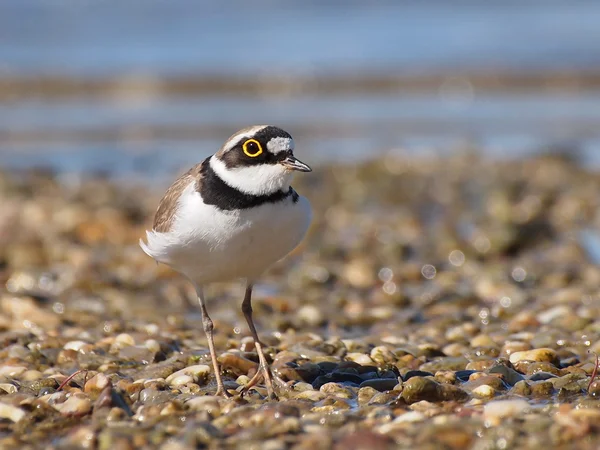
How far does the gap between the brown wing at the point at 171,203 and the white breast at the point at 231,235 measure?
0.25ft

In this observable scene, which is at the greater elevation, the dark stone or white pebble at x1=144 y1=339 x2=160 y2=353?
white pebble at x1=144 y1=339 x2=160 y2=353

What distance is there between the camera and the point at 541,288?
25.8 ft

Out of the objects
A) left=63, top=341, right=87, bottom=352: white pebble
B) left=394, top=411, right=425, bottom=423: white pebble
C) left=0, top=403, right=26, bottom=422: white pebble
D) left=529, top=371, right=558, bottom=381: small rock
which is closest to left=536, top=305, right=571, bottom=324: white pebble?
left=529, top=371, right=558, bottom=381: small rock

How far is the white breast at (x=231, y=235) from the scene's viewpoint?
4996 mm

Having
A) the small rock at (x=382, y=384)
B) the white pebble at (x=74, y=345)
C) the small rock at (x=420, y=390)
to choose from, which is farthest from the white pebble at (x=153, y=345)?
the small rock at (x=420, y=390)

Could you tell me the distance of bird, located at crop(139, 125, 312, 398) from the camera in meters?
5.00

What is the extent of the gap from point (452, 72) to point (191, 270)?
614 inches

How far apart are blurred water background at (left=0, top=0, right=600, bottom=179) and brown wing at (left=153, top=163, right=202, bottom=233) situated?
7092 mm

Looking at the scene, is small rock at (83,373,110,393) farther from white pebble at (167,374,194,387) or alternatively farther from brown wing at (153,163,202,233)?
brown wing at (153,163,202,233)

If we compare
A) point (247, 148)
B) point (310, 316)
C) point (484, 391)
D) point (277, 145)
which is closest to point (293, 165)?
point (277, 145)

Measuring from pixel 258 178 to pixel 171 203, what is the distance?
699 mm

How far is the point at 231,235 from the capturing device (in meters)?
4.99

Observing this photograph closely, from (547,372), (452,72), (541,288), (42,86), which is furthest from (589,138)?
(42,86)

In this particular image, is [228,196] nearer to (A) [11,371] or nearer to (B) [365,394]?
(B) [365,394]
